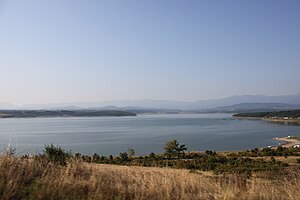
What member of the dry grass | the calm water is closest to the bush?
the dry grass

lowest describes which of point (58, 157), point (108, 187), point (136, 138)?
point (136, 138)

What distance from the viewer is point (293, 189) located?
578cm

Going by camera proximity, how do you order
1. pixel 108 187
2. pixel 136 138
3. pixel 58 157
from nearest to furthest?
pixel 108 187
pixel 58 157
pixel 136 138

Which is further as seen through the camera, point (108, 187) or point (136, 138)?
point (136, 138)

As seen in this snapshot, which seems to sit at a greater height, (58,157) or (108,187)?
(108,187)

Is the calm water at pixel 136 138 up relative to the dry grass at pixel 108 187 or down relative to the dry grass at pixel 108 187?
down

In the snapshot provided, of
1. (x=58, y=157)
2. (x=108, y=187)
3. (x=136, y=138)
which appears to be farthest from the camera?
(x=136, y=138)

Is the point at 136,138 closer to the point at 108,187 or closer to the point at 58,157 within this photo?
the point at 58,157

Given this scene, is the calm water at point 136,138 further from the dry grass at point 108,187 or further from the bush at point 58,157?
the dry grass at point 108,187

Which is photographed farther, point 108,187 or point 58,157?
point 58,157

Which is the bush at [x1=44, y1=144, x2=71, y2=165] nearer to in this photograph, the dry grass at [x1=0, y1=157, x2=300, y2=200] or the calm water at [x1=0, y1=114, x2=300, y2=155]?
the dry grass at [x1=0, y1=157, x2=300, y2=200]

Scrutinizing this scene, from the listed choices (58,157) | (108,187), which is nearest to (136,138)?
(58,157)

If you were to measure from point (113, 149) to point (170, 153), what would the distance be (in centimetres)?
1657

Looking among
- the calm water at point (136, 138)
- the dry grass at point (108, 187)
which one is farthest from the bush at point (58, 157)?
the calm water at point (136, 138)
